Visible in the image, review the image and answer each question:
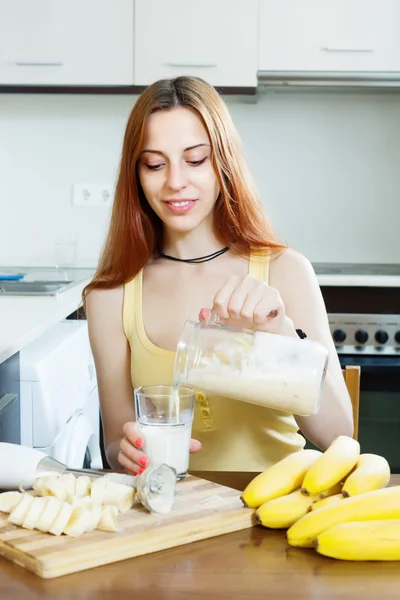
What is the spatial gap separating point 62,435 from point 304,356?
1182 millimetres

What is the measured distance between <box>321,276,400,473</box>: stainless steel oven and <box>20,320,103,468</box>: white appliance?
794 millimetres

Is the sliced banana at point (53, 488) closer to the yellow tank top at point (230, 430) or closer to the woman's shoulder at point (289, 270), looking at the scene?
the yellow tank top at point (230, 430)

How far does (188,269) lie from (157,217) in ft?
0.36

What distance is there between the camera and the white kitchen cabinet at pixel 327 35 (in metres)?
2.85

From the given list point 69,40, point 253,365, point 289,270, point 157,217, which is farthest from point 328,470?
point 69,40

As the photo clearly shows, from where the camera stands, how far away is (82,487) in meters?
0.98

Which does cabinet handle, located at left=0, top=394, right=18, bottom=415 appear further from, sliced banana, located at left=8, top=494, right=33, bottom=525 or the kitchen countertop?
sliced banana, located at left=8, top=494, right=33, bottom=525

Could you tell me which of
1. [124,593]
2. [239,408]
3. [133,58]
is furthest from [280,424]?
[133,58]

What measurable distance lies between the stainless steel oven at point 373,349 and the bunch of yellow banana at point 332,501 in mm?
1728

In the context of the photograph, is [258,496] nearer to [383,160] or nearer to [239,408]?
[239,408]

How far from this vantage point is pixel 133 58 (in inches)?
114

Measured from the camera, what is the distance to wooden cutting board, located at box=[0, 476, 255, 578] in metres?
0.84

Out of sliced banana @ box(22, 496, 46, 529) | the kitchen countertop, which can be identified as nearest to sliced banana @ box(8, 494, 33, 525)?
sliced banana @ box(22, 496, 46, 529)

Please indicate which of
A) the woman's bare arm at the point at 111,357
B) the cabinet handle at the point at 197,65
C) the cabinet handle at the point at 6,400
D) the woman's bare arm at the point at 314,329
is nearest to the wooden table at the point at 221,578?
the woman's bare arm at the point at 314,329
